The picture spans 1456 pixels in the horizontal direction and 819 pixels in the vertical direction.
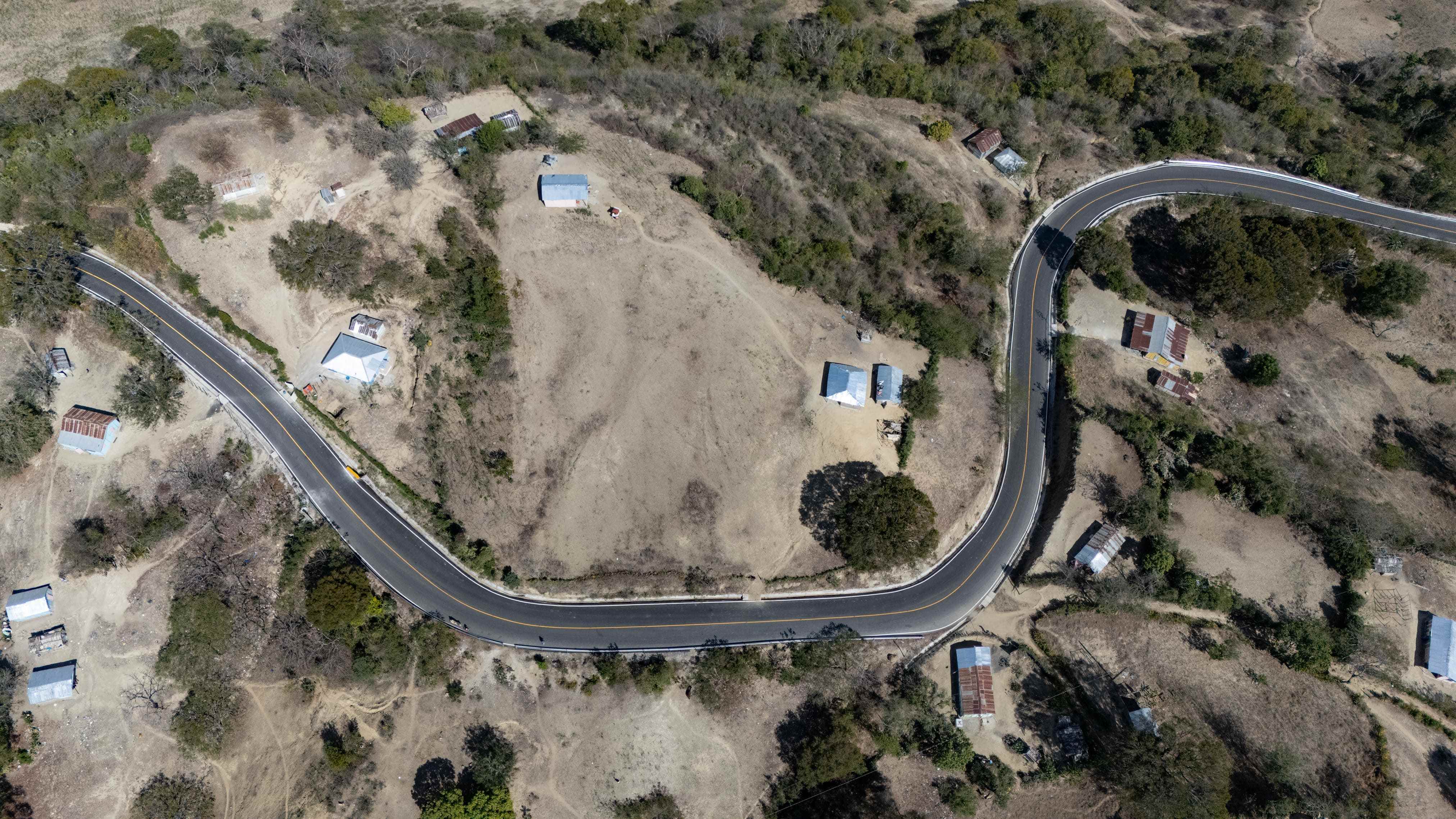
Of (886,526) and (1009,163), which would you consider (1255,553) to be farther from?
(1009,163)

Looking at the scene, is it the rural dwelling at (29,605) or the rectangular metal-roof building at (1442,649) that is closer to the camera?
the rectangular metal-roof building at (1442,649)

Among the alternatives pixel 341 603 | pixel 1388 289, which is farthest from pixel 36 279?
pixel 1388 289

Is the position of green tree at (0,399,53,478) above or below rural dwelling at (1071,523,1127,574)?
→ below

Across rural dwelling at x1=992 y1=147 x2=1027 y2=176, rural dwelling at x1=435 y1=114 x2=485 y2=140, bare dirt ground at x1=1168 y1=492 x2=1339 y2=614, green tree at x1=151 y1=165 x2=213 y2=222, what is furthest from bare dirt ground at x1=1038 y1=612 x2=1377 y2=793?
green tree at x1=151 y1=165 x2=213 y2=222

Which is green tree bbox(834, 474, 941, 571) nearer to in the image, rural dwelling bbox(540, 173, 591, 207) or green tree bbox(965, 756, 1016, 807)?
green tree bbox(965, 756, 1016, 807)

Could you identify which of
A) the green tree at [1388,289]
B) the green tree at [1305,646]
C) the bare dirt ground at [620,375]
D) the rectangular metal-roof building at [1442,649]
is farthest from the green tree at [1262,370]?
the bare dirt ground at [620,375]

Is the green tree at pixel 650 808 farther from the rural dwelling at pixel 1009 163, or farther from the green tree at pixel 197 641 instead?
the rural dwelling at pixel 1009 163
